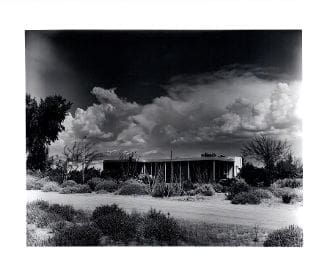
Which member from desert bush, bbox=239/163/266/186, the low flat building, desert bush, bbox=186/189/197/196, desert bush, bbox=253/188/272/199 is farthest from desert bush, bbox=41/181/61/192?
desert bush, bbox=253/188/272/199

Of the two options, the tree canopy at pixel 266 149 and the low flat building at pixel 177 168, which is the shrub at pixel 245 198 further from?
the tree canopy at pixel 266 149

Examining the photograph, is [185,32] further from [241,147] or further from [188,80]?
[241,147]

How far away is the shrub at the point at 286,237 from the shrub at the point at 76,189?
377 centimetres

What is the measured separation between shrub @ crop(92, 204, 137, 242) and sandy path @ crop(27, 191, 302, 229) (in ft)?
0.70

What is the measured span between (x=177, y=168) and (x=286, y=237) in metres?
2.56

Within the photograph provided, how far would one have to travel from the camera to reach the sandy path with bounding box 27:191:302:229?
29.2ft

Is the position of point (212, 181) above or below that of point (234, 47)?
below

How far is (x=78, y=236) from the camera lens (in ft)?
29.4

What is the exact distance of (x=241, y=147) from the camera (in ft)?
30.1

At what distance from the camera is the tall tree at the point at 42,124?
920 centimetres
